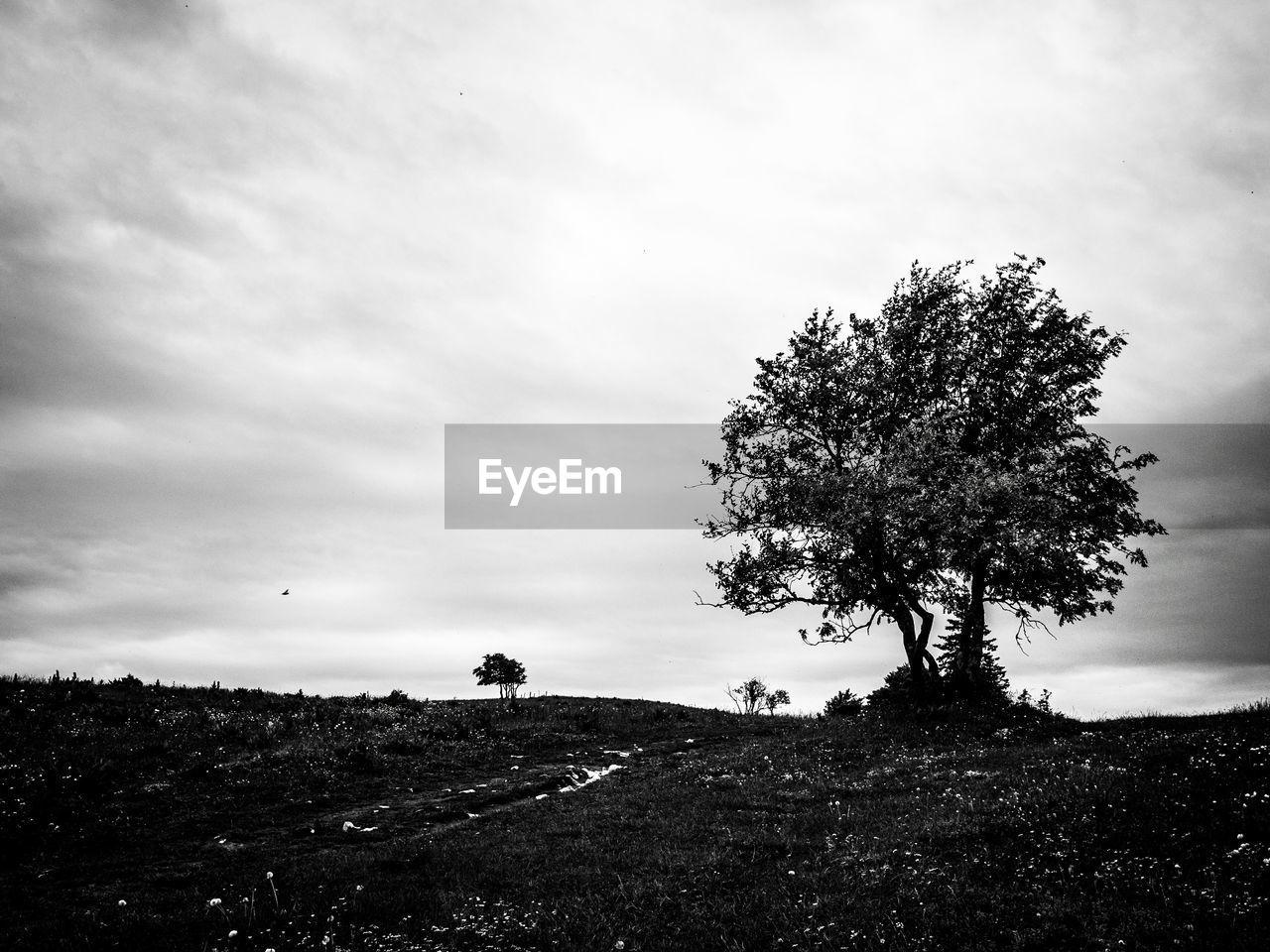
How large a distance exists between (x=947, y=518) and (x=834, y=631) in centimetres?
713

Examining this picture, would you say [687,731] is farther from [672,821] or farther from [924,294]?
[924,294]

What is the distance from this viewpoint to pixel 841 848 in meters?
13.5

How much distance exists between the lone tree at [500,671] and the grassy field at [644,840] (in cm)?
4391

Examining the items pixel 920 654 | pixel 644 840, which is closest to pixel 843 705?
pixel 920 654

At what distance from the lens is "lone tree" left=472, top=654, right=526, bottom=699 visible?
68.8m

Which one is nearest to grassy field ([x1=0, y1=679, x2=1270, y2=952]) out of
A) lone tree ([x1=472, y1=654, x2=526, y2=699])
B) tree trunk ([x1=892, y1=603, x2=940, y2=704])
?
tree trunk ([x1=892, y1=603, x2=940, y2=704])

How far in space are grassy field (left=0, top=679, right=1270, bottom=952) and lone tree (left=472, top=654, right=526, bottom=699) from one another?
43.9 metres

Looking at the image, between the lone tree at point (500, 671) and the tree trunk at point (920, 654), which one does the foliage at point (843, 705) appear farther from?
the lone tree at point (500, 671)

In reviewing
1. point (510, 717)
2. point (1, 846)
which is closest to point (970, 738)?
point (510, 717)

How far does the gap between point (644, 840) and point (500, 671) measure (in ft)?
185

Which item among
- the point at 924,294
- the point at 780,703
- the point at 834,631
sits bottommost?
the point at 780,703

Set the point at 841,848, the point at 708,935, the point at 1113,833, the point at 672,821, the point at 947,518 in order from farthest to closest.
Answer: the point at 947,518 < the point at 672,821 < the point at 841,848 < the point at 1113,833 < the point at 708,935

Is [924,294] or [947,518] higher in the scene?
[924,294]

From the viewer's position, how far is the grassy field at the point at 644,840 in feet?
34.1
